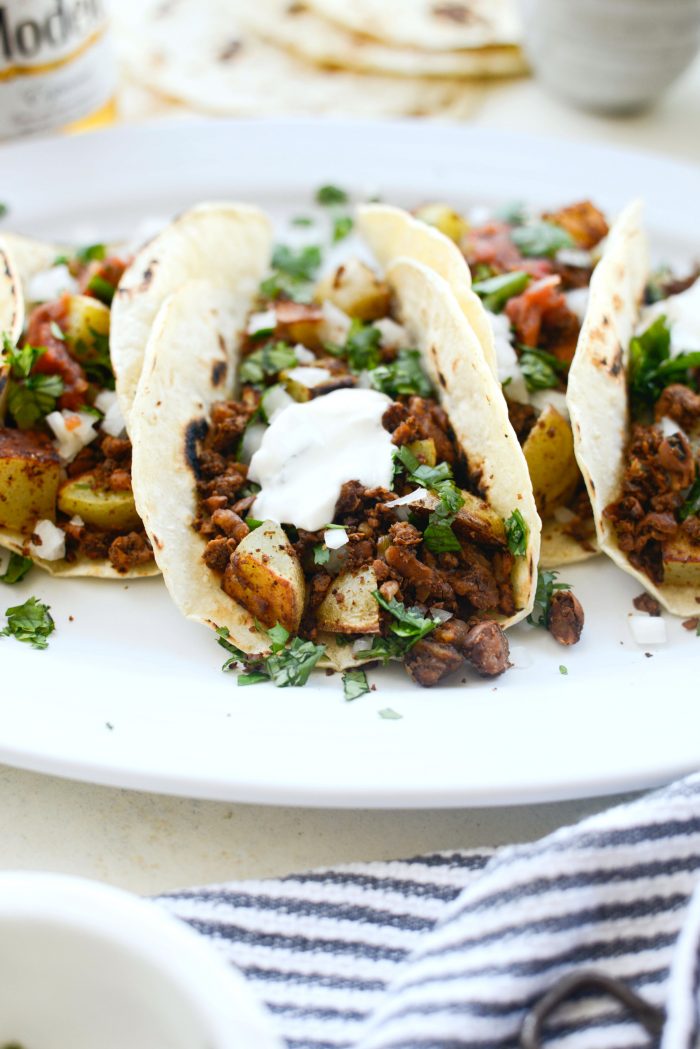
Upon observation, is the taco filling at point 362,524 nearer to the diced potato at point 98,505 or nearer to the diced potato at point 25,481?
the diced potato at point 98,505

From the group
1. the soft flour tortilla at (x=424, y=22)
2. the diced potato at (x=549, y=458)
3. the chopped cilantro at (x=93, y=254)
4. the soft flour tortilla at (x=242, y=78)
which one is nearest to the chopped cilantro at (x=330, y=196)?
the chopped cilantro at (x=93, y=254)

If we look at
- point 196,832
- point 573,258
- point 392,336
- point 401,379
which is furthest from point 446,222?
point 196,832

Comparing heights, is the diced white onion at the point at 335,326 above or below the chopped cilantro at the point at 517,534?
above

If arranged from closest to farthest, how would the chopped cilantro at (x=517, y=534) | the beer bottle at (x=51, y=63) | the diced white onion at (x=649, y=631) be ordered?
the chopped cilantro at (x=517, y=534), the diced white onion at (x=649, y=631), the beer bottle at (x=51, y=63)

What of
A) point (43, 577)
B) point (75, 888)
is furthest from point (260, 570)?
point (75, 888)

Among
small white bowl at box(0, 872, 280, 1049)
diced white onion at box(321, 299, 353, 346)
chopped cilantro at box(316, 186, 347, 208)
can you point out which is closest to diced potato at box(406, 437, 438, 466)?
diced white onion at box(321, 299, 353, 346)

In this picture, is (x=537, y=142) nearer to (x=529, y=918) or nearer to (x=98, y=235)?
(x=98, y=235)

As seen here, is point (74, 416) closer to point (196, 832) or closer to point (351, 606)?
point (351, 606)

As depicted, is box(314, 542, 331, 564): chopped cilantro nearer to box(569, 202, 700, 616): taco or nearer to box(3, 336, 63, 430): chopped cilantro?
box(569, 202, 700, 616): taco
